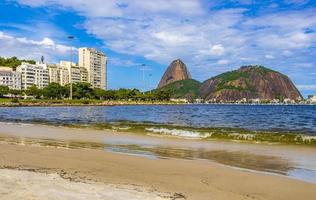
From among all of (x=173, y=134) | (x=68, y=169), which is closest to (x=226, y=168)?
(x=68, y=169)

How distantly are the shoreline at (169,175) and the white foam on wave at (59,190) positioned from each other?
834 mm

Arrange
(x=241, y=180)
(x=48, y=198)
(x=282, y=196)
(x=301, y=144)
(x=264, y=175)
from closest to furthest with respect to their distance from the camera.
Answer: (x=48, y=198) → (x=282, y=196) → (x=241, y=180) → (x=264, y=175) → (x=301, y=144)

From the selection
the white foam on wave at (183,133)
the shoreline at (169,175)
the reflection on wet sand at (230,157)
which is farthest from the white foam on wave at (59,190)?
the white foam on wave at (183,133)

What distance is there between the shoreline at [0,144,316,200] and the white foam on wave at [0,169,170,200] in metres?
0.83

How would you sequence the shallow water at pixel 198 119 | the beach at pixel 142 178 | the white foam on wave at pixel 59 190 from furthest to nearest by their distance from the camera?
the shallow water at pixel 198 119
the beach at pixel 142 178
the white foam on wave at pixel 59 190

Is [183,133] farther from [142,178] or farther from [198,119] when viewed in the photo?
[198,119]

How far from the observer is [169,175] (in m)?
12.7

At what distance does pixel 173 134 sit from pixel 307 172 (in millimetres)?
18764

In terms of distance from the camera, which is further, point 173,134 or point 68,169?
point 173,134

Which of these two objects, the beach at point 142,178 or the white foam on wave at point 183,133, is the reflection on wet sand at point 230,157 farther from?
the white foam on wave at point 183,133

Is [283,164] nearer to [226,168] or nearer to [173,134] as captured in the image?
[226,168]

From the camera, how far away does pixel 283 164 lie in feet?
52.1

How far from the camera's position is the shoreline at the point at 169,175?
34.0ft

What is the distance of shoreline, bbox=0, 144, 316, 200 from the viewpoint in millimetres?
10375
